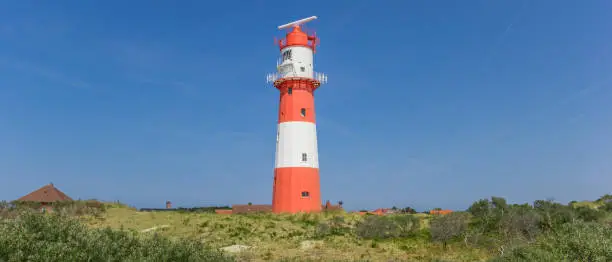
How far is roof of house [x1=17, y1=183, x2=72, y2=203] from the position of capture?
4006cm

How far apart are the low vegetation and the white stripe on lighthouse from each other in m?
3.92

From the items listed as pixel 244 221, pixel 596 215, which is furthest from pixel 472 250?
pixel 244 221

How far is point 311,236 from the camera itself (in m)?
25.1

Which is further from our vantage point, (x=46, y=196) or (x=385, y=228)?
(x=46, y=196)

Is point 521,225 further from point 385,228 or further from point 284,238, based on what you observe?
point 284,238

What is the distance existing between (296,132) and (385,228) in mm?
11547

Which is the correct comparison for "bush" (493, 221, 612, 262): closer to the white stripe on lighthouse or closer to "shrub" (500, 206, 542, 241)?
"shrub" (500, 206, 542, 241)

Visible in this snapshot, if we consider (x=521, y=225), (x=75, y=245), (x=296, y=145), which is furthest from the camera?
(x=296, y=145)

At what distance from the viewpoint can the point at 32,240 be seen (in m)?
13.2

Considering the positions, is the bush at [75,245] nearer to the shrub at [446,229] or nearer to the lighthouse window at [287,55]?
the shrub at [446,229]

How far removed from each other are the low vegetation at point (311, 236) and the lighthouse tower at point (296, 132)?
2017 mm

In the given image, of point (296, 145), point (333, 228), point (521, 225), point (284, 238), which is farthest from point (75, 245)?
point (296, 145)

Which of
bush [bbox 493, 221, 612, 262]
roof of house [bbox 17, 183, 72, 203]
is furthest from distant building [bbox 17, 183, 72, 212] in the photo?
bush [bbox 493, 221, 612, 262]

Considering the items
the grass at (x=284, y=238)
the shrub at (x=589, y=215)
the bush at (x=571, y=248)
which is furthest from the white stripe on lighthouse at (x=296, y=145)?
the bush at (x=571, y=248)
